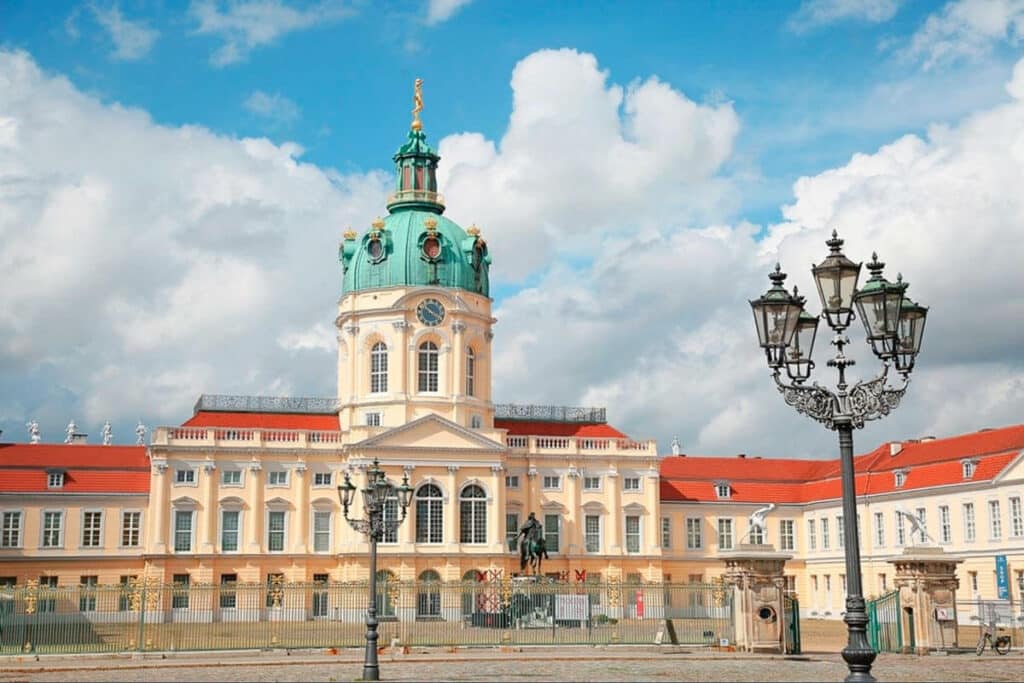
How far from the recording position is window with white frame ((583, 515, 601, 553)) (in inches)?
2800

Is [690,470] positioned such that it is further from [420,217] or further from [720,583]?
[720,583]

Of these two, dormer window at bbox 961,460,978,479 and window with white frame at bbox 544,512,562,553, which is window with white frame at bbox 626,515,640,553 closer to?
window with white frame at bbox 544,512,562,553

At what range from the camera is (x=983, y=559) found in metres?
59.8

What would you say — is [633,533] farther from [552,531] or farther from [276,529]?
[276,529]

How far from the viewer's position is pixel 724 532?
7656cm

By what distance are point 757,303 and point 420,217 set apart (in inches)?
2245

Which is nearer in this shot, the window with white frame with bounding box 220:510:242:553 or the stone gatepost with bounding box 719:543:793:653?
the stone gatepost with bounding box 719:543:793:653

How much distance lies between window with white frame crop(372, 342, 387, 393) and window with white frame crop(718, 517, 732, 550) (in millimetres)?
22779

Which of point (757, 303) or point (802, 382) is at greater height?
point (757, 303)

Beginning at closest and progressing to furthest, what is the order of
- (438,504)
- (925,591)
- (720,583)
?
1. (925,591)
2. (720,583)
3. (438,504)

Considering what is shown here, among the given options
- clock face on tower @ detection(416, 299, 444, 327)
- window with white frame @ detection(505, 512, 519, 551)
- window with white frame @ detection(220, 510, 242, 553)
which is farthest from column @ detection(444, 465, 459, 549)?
window with white frame @ detection(220, 510, 242, 553)

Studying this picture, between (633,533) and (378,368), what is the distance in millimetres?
17561

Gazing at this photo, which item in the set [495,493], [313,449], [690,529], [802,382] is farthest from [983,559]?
[802,382]

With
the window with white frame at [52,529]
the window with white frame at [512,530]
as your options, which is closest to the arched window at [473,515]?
the window with white frame at [512,530]
